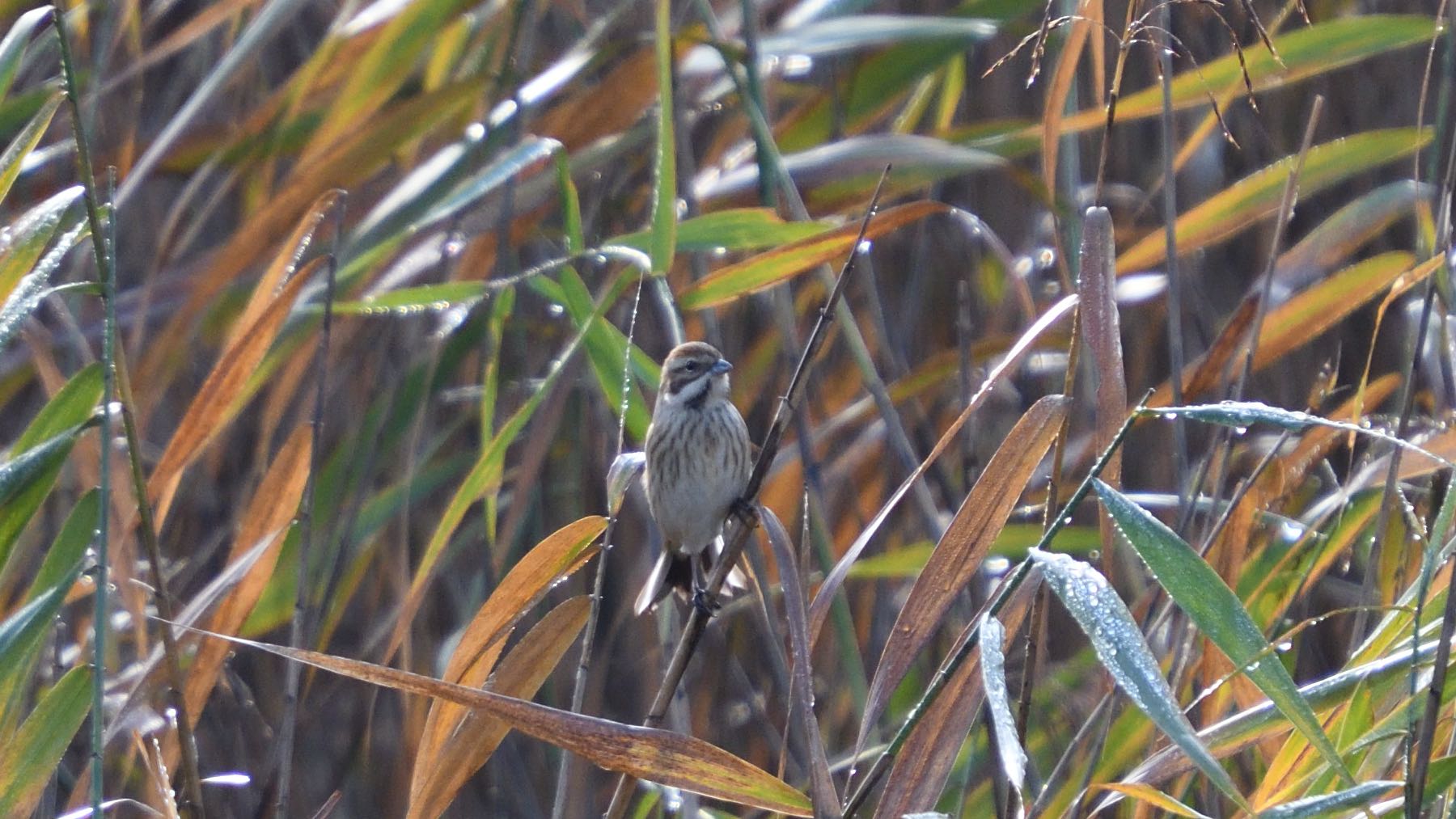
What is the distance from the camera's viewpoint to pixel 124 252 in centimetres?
387

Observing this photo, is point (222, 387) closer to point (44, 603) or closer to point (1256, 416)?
point (44, 603)

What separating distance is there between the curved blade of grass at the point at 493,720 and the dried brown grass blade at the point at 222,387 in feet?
1.75

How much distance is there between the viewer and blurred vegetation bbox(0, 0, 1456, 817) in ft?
A: 5.50

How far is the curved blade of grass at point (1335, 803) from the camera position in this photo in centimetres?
144

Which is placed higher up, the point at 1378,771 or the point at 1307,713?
the point at 1307,713

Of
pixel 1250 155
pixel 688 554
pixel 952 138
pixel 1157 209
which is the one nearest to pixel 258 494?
→ pixel 688 554

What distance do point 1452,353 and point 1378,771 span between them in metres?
0.55

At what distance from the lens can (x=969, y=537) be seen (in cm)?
168

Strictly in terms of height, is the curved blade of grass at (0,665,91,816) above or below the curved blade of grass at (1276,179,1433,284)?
below

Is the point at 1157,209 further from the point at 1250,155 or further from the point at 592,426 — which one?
the point at 592,426

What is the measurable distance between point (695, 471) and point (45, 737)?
4.31ft

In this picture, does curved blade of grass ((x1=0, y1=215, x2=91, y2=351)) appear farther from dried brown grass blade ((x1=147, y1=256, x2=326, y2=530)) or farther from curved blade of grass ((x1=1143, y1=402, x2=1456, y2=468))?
curved blade of grass ((x1=1143, y1=402, x2=1456, y2=468))

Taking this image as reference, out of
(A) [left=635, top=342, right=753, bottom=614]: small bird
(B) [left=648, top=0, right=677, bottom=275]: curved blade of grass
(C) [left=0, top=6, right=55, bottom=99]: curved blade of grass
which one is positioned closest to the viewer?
(C) [left=0, top=6, right=55, bottom=99]: curved blade of grass

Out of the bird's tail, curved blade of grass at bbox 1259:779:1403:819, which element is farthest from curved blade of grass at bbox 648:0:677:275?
curved blade of grass at bbox 1259:779:1403:819
